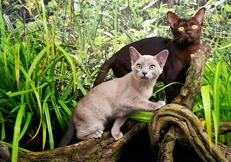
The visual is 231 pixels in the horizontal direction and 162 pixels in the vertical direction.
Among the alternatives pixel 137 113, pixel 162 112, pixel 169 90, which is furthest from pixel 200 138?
pixel 169 90

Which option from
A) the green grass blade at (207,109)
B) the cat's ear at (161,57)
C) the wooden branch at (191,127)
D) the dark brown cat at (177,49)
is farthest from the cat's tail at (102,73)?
the green grass blade at (207,109)

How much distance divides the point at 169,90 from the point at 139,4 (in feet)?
2.81

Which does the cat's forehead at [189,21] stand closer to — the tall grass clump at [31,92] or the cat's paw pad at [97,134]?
the tall grass clump at [31,92]

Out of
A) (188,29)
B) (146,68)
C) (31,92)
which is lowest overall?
(31,92)

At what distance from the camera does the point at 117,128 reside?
71.2 inches

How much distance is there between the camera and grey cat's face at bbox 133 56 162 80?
1.71 meters

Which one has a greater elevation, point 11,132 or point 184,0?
point 184,0

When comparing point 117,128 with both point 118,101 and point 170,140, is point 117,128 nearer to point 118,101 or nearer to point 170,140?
point 118,101

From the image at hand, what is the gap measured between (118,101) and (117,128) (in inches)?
5.4

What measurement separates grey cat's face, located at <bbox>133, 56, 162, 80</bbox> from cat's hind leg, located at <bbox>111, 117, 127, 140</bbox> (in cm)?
25

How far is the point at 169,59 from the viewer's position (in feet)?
6.96

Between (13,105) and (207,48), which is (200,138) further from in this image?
(13,105)

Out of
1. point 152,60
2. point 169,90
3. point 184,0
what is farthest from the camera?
point 184,0

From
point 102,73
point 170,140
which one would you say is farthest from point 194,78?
point 102,73
